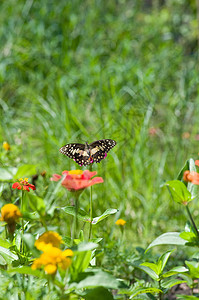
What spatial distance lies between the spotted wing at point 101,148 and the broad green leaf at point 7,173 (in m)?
0.37

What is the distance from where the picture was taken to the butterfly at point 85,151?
Result: 986mm

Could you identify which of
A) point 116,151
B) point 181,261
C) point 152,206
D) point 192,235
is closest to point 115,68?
point 116,151

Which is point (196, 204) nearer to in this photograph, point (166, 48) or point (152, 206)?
point (152, 206)

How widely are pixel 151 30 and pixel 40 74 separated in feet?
5.01

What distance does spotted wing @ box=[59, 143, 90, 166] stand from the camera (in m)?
1.00

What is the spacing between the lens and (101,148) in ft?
3.43

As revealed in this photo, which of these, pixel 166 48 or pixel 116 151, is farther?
pixel 166 48

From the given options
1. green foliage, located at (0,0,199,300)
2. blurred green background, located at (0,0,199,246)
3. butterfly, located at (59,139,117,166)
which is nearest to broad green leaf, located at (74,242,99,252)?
green foliage, located at (0,0,199,300)

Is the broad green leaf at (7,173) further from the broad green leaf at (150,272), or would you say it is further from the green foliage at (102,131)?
the broad green leaf at (150,272)

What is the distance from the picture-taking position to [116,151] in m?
1.83

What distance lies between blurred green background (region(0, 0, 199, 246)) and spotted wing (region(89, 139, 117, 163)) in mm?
192

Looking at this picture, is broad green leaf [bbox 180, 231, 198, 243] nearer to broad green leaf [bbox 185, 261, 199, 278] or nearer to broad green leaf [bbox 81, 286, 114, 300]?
broad green leaf [bbox 185, 261, 199, 278]

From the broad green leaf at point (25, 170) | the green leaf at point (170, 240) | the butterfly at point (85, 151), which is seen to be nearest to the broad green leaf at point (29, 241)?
the broad green leaf at point (25, 170)

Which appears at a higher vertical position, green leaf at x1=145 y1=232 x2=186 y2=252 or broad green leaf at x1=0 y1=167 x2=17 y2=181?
broad green leaf at x1=0 y1=167 x2=17 y2=181
